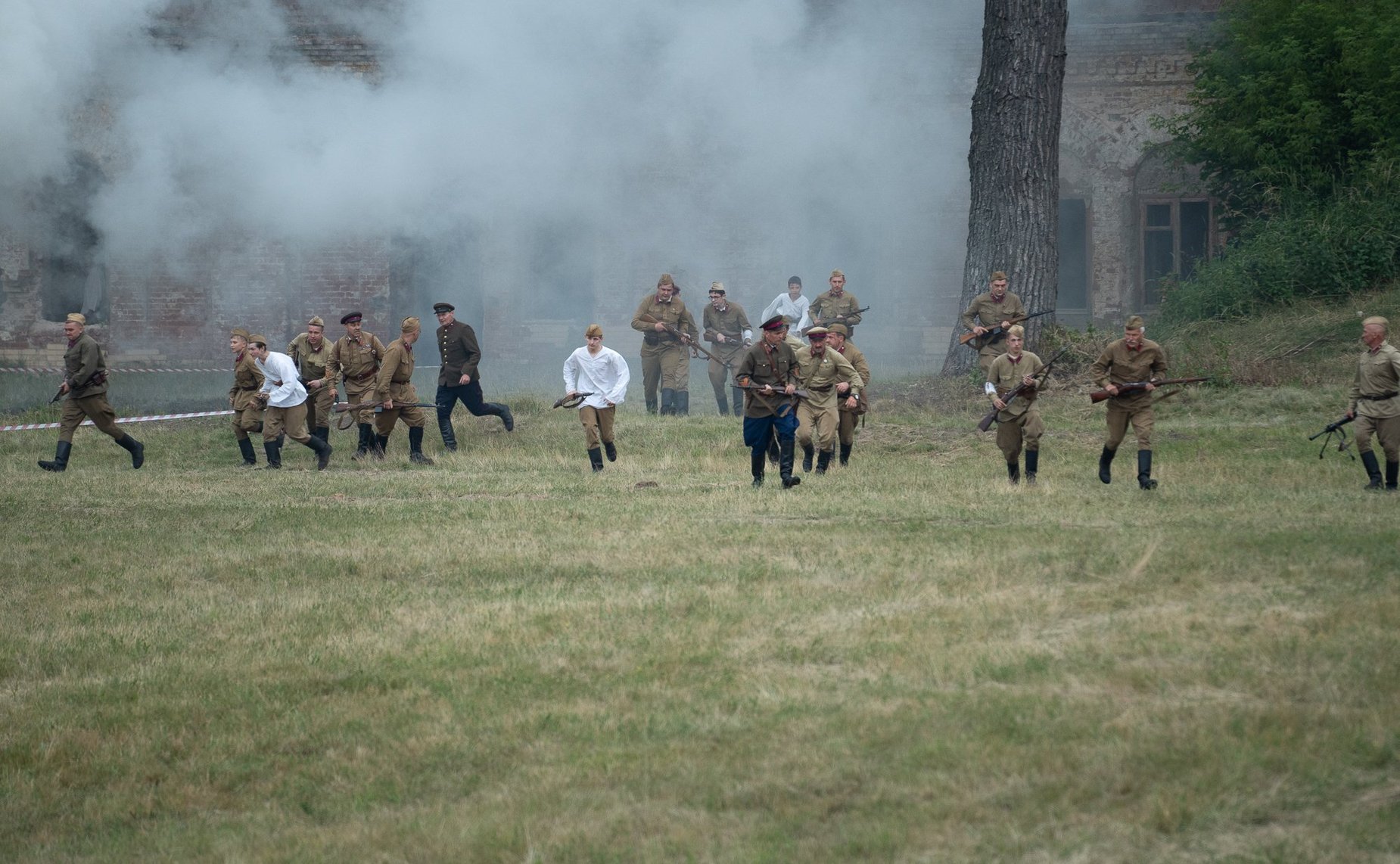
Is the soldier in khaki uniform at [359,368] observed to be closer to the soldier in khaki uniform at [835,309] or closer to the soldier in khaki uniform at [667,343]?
the soldier in khaki uniform at [667,343]

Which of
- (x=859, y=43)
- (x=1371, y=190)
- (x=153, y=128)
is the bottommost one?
(x=1371, y=190)

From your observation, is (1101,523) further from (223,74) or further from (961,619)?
(223,74)

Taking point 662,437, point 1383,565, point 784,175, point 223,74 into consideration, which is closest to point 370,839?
point 1383,565

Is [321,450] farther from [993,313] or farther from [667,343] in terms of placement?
[993,313]

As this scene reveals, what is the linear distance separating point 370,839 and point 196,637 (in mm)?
2871

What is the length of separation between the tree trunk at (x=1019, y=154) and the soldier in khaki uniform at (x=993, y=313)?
5.89 feet

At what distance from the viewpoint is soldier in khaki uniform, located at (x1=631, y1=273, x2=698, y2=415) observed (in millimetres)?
17859

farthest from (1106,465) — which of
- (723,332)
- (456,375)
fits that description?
(723,332)

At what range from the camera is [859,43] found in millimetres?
24844

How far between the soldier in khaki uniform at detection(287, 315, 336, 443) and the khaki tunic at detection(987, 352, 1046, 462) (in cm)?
679

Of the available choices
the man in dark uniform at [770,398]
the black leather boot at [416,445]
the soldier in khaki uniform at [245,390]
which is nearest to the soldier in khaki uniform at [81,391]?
the soldier in khaki uniform at [245,390]

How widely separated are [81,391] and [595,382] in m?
4.78

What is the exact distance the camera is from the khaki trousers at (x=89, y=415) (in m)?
14.6

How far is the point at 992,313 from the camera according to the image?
15672mm
